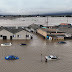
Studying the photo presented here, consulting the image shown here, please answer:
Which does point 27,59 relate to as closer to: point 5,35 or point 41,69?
point 41,69

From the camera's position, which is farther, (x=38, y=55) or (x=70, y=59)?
(x=38, y=55)

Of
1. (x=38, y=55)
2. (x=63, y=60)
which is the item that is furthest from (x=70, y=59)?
(x=38, y=55)

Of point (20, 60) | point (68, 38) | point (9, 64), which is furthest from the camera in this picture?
point (68, 38)

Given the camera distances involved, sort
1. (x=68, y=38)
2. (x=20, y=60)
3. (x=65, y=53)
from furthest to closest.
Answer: (x=68, y=38), (x=65, y=53), (x=20, y=60)

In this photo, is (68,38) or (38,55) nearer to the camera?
(38,55)

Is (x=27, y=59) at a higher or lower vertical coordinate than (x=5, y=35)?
lower

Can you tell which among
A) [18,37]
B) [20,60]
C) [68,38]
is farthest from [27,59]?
[68,38]

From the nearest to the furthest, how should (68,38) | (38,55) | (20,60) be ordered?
1. (20,60)
2. (38,55)
3. (68,38)

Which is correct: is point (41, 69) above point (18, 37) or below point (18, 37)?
below

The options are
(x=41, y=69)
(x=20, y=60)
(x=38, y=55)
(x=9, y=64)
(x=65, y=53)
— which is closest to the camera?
(x=41, y=69)

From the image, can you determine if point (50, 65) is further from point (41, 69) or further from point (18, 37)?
point (18, 37)
